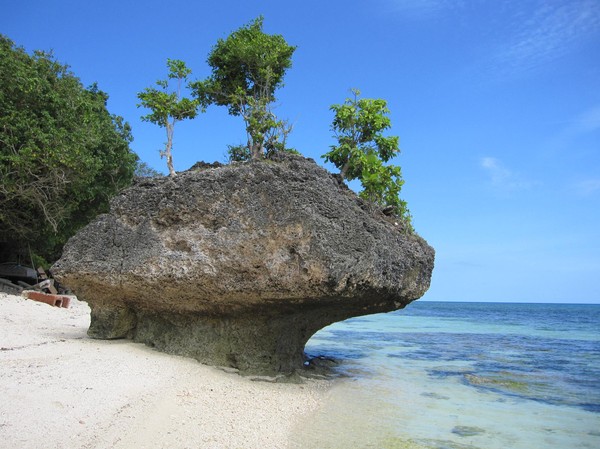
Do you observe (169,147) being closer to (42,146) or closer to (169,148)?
(169,148)

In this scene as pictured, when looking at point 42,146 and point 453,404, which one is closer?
point 453,404

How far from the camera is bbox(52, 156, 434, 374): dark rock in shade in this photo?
22.4 ft

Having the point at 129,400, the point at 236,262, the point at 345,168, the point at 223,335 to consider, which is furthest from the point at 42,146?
the point at 129,400

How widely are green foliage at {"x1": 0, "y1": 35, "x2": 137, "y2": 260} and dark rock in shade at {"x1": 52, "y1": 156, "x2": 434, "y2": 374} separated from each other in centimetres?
799

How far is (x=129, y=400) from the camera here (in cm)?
554

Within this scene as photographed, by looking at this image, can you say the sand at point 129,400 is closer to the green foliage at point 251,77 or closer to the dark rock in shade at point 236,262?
the dark rock in shade at point 236,262

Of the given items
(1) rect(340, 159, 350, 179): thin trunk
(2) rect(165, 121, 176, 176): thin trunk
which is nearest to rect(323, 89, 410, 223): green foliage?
(1) rect(340, 159, 350, 179): thin trunk

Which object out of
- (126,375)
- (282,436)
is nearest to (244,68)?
(126,375)

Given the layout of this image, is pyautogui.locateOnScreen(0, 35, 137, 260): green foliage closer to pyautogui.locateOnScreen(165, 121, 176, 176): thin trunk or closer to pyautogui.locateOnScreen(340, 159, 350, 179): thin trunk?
pyautogui.locateOnScreen(165, 121, 176, 176): thin trunk

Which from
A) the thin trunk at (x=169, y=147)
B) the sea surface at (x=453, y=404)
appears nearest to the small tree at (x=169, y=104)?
the thin trunk at (x=169, y=147)

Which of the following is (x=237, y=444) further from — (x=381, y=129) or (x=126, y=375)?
(x=381, y=129)

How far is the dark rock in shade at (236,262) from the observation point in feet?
22.4

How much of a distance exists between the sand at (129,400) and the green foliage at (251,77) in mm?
7082

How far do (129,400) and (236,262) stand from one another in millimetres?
2260
